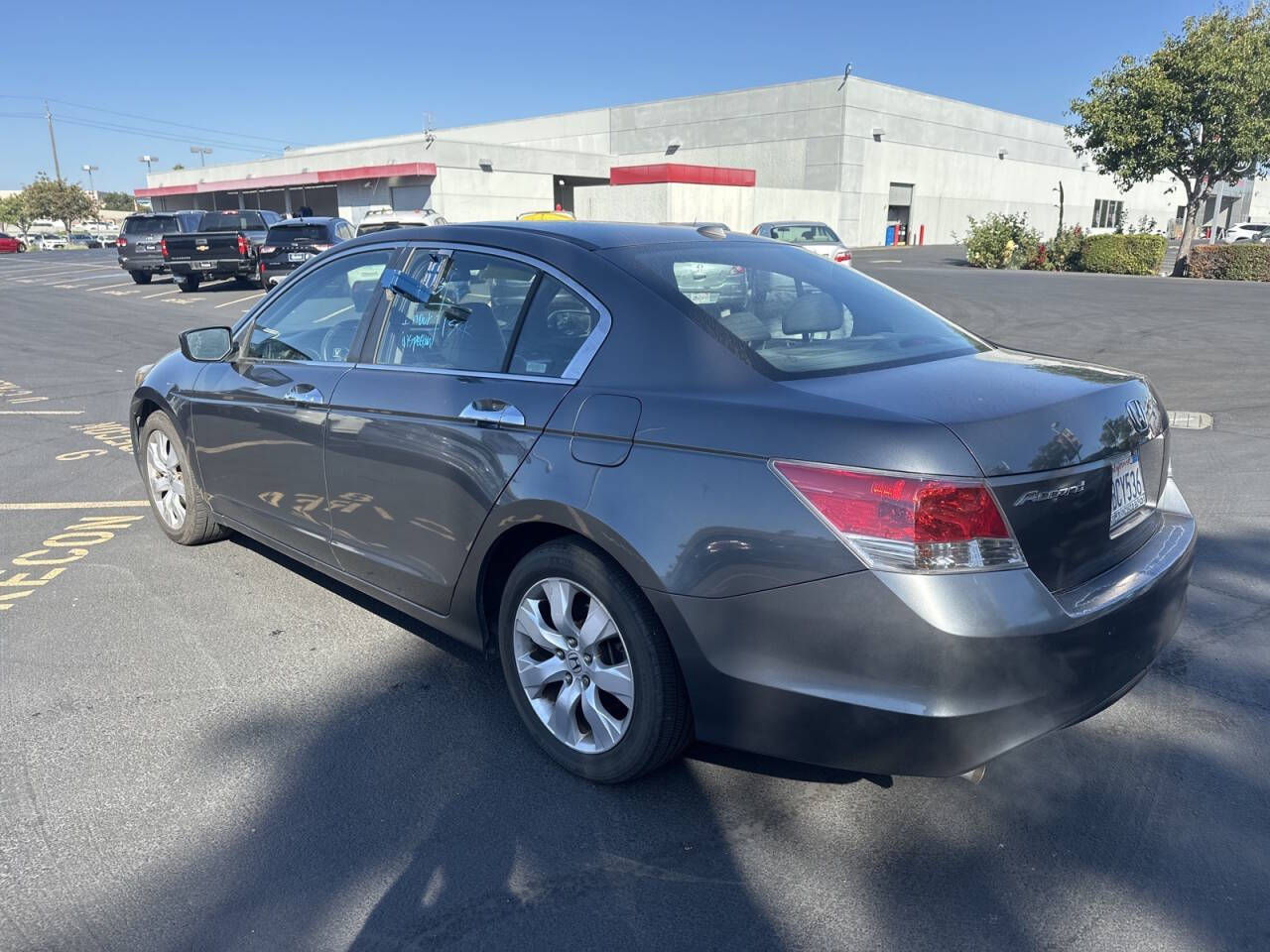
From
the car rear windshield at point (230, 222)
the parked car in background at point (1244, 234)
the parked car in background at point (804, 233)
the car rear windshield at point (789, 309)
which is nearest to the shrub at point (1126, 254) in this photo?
the parked car in background at point (804, 233)

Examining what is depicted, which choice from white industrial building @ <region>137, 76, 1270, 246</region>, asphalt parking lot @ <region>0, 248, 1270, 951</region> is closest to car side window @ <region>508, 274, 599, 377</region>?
asphalt parking lot @ <region>0, 248, 1270, 951</region>

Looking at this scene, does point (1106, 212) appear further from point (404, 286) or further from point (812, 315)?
point (404, 286)

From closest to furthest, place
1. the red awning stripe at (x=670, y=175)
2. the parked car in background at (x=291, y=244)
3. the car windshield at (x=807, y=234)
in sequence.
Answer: the parked car in background at (x=291, y=244)
the car windshield at (x=807, y=234)
the red awning stripe at (x=670, y=175)

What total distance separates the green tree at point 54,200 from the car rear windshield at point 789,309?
92143mm

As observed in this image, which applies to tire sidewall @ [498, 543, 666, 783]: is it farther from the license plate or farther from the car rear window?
the car rear window

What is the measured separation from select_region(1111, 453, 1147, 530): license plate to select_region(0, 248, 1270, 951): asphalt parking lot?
0.87 meters

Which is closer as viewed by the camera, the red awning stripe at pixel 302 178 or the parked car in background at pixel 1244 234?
the red awning stripe at pixel 302 178

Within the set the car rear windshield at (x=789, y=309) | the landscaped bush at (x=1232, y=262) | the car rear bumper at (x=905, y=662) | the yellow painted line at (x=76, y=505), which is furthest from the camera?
the landscaped bush at (x=1232, y=262)

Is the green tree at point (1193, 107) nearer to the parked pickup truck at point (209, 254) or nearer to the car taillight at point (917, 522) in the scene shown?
the parked pickup truck at point (209, 254)

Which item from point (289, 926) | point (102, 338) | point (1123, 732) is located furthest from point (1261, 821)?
point (102, 338)

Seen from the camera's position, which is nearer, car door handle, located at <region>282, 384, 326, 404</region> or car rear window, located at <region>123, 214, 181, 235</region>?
car door handle, located at <region>282, 384, 326, 404</region>

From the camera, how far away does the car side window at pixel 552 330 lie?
300 centimetres

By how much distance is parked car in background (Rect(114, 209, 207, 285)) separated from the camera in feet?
81.6

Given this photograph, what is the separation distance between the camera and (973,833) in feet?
8.97
